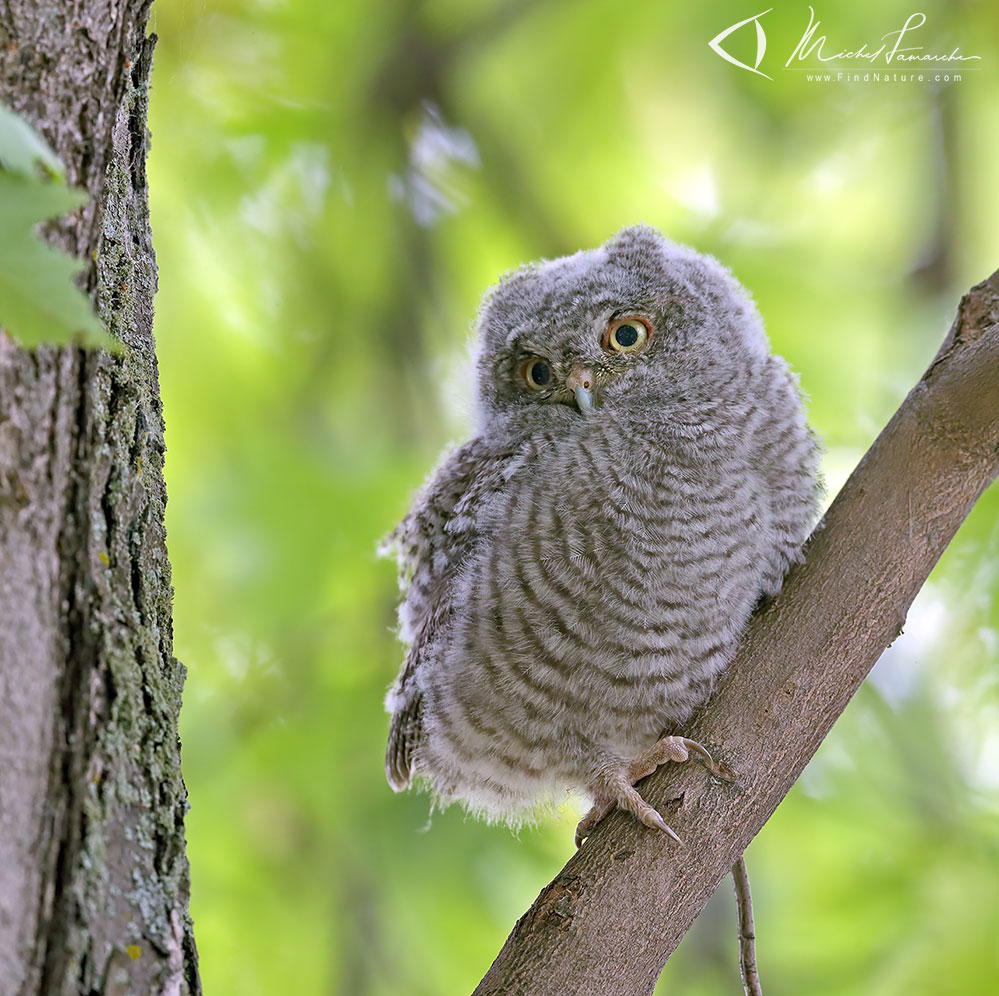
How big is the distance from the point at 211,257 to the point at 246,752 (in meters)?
1.38

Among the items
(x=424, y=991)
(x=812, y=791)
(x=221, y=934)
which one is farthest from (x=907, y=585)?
(x=221, y=934)

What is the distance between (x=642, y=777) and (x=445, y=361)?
1.72m

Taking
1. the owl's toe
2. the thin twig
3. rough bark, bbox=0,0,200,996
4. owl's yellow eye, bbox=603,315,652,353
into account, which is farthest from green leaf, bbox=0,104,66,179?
owl's yellow eye, bbox=603,315,652,353

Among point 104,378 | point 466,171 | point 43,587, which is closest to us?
point 43,587

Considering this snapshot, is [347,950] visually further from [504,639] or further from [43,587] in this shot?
[43,587]

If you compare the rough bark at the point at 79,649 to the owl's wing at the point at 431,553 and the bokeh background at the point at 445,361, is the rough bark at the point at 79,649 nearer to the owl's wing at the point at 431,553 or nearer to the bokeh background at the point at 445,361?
the owl's wing at the point at 431,553

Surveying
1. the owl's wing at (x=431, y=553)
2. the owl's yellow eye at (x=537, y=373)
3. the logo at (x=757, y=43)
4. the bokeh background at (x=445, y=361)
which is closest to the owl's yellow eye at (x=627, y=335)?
the owl's yellow eye at (x=537, y=373)

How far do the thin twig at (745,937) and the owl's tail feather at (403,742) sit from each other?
72 cm

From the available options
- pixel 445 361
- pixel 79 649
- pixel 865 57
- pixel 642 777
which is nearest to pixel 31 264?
pixel 79 649

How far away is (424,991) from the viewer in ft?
8.90

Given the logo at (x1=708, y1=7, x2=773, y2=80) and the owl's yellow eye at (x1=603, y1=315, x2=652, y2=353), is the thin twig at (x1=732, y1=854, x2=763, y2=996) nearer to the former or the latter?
the owl's yellow eye at (x1=603, y1=315, x2=652, y2=353)

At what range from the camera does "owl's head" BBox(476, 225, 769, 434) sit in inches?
86.0

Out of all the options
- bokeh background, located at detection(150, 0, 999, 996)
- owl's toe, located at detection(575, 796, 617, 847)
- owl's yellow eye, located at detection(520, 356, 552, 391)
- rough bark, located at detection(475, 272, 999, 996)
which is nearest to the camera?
rough bark, located at detection(475, 272, 999, 996)

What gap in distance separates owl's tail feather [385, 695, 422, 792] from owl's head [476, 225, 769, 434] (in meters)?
0.65
